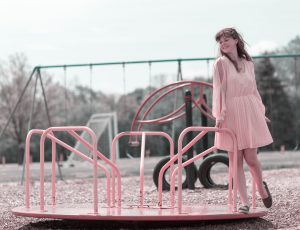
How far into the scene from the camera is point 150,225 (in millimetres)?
7379

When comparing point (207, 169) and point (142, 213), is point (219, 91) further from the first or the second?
point (207, 169)

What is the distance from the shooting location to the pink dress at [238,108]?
6.89 metres

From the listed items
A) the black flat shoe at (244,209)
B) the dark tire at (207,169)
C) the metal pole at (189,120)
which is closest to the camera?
the black flat shoe at (244,209)

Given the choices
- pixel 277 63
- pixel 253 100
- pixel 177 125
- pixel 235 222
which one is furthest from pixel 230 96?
pixel 277 63

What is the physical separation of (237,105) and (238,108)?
29mm

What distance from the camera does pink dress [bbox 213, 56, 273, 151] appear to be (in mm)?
6891

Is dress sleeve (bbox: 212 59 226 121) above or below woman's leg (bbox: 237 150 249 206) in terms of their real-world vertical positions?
above

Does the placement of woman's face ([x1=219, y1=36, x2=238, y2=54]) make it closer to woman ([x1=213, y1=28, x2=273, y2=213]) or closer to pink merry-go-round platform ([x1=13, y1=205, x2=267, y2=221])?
woman ([x1=213, y1=28, x2=273, y2=213])

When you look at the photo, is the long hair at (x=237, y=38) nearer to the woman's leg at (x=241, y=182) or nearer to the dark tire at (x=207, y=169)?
the woman's leg at (x=241, y=182)

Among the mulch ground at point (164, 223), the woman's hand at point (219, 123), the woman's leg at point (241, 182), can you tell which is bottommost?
the mulch ground at point (164, 223)

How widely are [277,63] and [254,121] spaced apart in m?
44.7

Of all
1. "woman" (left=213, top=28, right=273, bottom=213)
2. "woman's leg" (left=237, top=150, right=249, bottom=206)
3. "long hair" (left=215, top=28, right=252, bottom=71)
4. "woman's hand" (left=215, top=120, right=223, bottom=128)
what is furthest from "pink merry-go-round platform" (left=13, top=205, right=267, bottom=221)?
"long hair" (left=215, top=28, right=252, bottom=71)

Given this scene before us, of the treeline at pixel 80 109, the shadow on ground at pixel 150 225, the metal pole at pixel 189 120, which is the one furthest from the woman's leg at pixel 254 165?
the treeline at pixel 80 109

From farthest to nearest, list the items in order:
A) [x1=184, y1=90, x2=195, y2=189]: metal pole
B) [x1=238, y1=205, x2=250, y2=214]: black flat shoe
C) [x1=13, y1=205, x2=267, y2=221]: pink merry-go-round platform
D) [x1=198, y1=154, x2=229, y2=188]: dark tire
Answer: [x1=198, y1=154, x2=229, y2=188]: dark tire, [x1=184, y1=90, x2=195, y2=189]: metal pole, [x1=238, y1=205, x2=250, y2=214]: black flat shoe, [x1=13, y1=205, x2=267, y2=221]: pink merry-go-round platform
